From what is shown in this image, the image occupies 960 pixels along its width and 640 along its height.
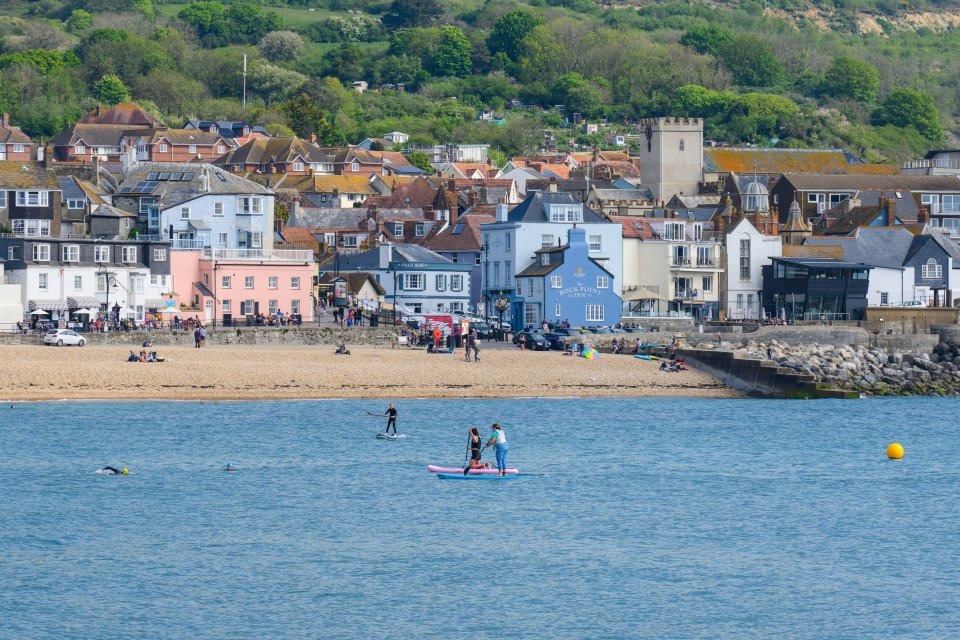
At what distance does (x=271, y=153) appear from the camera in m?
133

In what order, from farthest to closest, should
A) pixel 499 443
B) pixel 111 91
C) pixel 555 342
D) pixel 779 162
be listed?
pixel 111 91, pixel 779 162, pixel 555 342, pixel 499 443

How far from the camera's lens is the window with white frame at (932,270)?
89750 mm

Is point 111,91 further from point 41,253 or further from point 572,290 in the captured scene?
point 41,253

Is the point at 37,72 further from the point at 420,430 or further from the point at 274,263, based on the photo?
the point at 420,430

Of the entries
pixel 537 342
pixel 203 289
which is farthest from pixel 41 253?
pixel 537 342

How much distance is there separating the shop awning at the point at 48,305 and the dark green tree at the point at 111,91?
4049 inches

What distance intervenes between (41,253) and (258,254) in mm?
10939

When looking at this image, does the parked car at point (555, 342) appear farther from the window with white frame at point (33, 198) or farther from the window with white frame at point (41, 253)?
the window with white frame at point (33, 198)

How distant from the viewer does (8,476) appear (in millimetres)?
42094

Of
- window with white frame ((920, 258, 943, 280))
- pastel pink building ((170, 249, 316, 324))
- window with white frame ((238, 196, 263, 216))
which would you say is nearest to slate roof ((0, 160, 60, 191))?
window with white frame ((238, 196, 263, 216))

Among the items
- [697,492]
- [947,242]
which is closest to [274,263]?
[947,242]

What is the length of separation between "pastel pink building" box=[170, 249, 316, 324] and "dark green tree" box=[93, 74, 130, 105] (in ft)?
318

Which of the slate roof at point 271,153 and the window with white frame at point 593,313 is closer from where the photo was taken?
the window with white frame at point 593,313

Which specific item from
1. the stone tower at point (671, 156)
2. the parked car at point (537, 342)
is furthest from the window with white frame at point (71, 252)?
the stone tower at point (671, 156)
